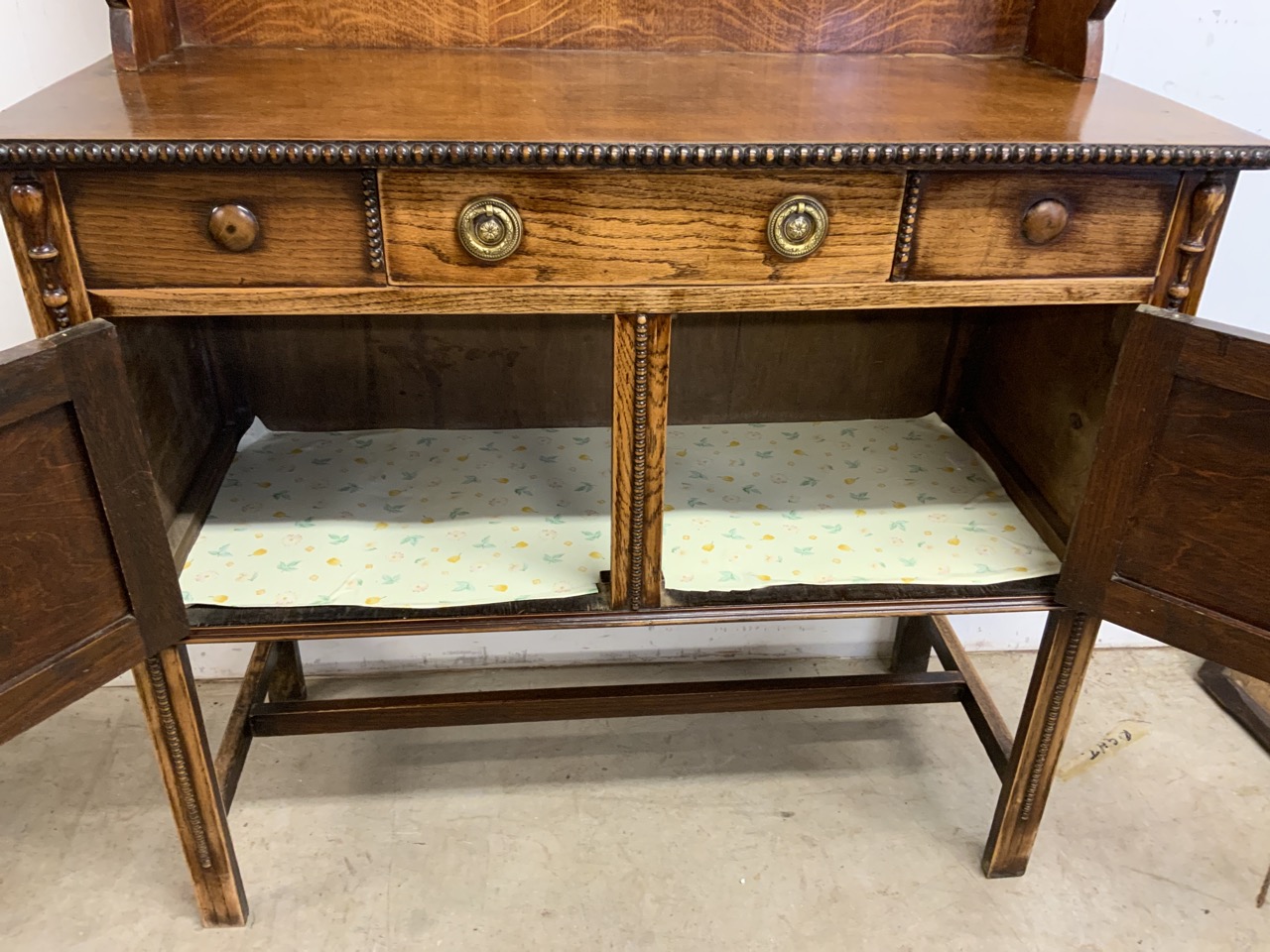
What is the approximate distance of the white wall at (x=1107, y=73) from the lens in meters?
1.40

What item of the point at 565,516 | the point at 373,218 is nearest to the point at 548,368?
the point at 565,516

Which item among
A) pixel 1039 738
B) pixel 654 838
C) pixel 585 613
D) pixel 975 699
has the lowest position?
pixel 654 838

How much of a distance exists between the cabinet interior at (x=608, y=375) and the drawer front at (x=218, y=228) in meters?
0.39

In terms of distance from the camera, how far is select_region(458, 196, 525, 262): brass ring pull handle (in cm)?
97

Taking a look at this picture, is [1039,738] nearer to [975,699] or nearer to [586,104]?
[975,699]

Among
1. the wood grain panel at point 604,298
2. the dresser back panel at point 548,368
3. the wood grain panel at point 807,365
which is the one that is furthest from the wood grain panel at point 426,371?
the wood grain panel at point 604,298

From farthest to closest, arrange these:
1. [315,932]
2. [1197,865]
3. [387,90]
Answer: [1197,865]
[315,932]
[387,90]

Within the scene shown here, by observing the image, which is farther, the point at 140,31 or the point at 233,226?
the point at 140,31

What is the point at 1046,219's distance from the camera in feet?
3.37

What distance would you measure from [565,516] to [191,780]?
58 centimetres

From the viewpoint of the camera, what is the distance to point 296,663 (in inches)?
71.0

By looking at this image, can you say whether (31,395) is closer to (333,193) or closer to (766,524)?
(333,193)

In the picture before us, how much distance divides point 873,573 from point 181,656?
0.85 metres

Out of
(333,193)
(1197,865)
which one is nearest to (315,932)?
(333,193)
